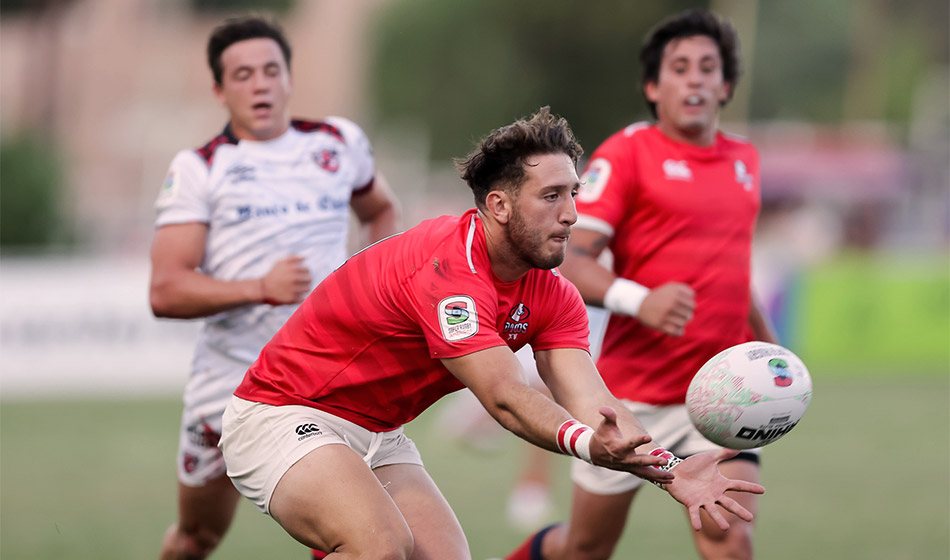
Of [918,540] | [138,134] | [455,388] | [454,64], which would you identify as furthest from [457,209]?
[455,388]

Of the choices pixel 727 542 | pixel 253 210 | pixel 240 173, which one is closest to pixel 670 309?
pixel 727 542

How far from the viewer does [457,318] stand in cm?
438

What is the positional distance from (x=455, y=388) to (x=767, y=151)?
33954 millimetres

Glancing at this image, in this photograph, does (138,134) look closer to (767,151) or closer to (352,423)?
(767,151)

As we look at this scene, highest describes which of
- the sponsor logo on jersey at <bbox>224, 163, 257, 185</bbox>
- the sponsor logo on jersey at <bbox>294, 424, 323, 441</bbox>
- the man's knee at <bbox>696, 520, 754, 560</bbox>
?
the sponsor logo on jersey at <bbox>224, 163, 257, 185</bbox>

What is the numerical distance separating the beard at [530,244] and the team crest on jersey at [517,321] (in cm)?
22

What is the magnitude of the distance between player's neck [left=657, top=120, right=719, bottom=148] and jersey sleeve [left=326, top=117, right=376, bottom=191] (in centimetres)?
149

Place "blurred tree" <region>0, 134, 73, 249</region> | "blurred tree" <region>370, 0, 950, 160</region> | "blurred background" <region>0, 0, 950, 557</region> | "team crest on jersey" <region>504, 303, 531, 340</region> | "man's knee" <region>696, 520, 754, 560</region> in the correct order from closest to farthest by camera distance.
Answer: "team crest on jersey" <region>504, 303, 531, 340</region>, "man's knee" <region>696, 520, 754, 560</region>, "blurred background" <region>0, 0, 950, 557</region>, "blurred tree" <region>0, 134, 73, 249</region>, "blurred tree" <region>370, 0, 950, 160</region>

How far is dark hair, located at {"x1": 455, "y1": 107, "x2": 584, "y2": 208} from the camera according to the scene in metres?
4.46

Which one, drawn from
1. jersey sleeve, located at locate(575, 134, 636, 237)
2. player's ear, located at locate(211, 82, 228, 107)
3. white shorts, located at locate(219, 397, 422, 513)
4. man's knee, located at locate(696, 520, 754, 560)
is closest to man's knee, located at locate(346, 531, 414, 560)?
white shorts, located at locate(219, 397, 422, 513)

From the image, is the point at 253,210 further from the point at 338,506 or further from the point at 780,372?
the point at 780,372

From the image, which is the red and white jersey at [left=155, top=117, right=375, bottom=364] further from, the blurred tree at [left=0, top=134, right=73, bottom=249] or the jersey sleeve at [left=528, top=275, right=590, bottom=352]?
the blurred tree at [left=0, top=134, right=73, bottom=249]

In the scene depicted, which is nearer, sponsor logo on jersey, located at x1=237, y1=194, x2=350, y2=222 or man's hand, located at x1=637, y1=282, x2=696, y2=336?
man's hand, located at x1=637, y1=282, x2=696, y2=336

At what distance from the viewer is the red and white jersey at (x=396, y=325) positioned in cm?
451
